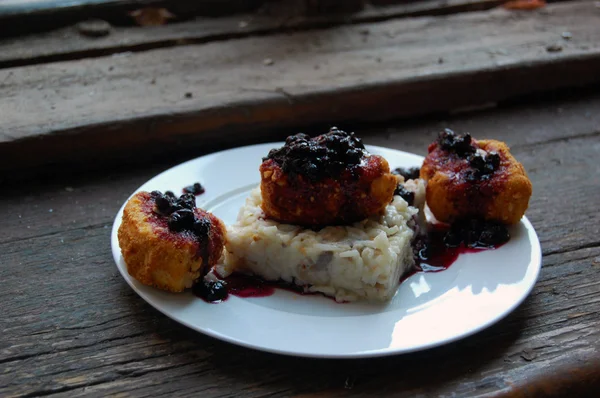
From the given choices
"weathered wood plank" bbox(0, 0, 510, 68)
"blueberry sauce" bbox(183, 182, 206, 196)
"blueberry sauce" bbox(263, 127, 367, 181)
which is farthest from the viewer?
"weathered wood plank" bbox(0, 0, 510, 68)

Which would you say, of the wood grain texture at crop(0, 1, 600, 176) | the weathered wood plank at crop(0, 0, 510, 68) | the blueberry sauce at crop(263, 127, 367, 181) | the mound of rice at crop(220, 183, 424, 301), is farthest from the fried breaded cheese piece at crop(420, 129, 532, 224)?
the weathered wood plank at crop(0, 0, 510, 68)

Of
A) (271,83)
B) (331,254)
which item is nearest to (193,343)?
(331,254)

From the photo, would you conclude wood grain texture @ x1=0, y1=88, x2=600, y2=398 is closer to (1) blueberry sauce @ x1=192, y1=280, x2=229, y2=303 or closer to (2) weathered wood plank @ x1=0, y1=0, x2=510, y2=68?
(1) blueberry sauce @ x1=192, y1=280, x2=229, y2=303

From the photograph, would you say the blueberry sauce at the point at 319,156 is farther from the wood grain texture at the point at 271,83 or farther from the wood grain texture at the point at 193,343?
the wood grain texture at the point at 271,83

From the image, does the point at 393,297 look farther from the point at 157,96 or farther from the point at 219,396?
the point at 157,96

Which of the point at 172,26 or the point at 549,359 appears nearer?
the point at 549,359

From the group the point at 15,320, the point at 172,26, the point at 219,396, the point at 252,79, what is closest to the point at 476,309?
the point at 219,396
